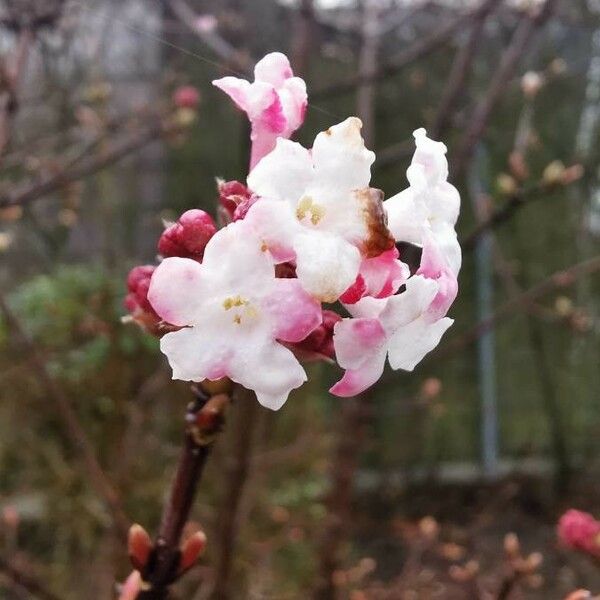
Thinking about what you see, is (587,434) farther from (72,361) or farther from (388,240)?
(388,240)

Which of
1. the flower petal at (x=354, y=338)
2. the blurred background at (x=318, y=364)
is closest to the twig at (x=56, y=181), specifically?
the blurred background at (x=318, y=364)

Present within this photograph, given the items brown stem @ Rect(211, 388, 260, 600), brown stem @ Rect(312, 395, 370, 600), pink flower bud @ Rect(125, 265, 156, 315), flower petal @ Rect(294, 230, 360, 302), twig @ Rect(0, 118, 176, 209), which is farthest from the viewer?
brown stem @ Rect(312, 395, 370, 600)

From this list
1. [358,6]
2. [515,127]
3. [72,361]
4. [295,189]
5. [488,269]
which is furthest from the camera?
[488,269]

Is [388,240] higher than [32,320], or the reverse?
[32,320]

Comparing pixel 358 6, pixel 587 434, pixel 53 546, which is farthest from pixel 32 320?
pixel 587 434

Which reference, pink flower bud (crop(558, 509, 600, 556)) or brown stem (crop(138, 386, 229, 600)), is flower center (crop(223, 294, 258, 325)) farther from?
pink flower bud (crop(558, 509, 600, 556))

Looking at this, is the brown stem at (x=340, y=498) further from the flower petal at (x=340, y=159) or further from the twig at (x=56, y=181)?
the flower petal at (x=340, y=159)

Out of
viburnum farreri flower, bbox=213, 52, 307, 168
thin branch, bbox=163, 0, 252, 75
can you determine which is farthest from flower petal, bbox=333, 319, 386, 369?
thin branch, bbox=163, 0, 252, 75
